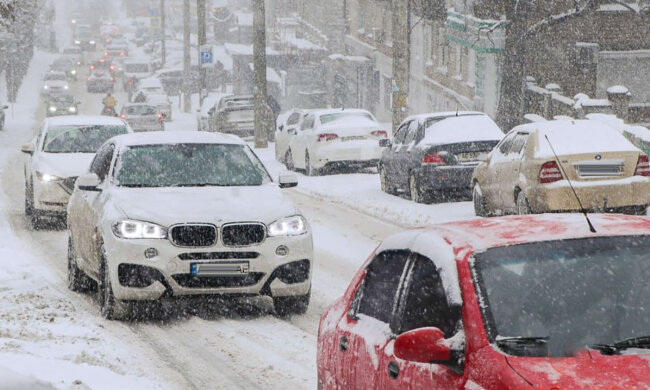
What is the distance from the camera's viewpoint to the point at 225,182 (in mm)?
11672

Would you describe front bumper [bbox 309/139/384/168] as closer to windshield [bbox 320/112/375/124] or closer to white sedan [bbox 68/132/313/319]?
windshield [bbox 320/112/375/124]

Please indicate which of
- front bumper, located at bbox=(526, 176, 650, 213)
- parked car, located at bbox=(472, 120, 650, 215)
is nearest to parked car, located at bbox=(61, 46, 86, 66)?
parked car, located at bbox=(472, 120, 650, 215)

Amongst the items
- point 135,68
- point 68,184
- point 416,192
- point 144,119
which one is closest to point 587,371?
point 68,184

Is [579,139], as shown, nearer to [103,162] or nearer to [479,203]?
[479,203]

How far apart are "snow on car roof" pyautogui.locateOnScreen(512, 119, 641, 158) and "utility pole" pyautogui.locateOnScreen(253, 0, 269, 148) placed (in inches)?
810

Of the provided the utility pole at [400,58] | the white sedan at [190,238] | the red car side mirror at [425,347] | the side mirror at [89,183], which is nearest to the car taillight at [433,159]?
the utility pole at [400,58]

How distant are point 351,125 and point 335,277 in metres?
14.3

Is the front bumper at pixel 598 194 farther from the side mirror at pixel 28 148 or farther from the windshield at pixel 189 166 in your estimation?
the side mirror at pixel 28 148

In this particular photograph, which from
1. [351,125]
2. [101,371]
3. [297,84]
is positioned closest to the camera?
[101,371]

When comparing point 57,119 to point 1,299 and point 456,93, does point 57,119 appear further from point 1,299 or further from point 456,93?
point 456,93

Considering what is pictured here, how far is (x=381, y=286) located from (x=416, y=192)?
15418mm

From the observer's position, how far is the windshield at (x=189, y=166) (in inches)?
457

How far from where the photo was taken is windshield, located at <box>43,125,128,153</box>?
1956cm

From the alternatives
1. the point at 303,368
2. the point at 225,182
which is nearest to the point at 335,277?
the point at 225,182
